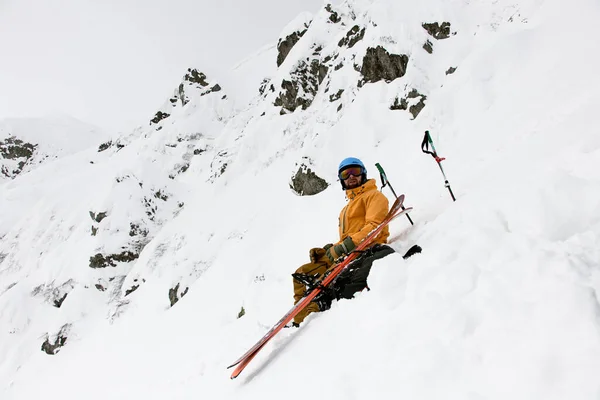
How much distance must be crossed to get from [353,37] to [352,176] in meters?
20.0

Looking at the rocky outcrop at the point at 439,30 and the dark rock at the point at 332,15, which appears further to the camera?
the dark rock at the point at 332,15

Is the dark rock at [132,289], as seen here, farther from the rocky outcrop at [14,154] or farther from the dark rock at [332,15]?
the rocky outcrop at [14,154]

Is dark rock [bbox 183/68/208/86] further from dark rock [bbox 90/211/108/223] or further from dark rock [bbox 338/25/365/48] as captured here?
dark rock [bbox 338/25/365/48]

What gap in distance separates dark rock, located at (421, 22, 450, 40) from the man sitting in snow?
1358 cm

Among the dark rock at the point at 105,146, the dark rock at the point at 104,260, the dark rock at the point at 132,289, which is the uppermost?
the dark rock at the point at 105,146

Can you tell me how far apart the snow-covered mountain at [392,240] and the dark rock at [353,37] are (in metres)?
0.33

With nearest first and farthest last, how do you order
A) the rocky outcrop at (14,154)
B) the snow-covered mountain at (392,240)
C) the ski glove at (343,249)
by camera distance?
the snow-covered mountain at (392,240), the ski glove at (343,249), the rocky outcrop at (14,154)

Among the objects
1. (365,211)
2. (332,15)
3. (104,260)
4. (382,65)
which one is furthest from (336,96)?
(104,260)

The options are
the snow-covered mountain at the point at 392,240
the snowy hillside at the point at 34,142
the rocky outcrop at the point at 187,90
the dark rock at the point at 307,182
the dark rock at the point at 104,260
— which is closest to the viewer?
the snow-covered mountain at the point at 392,240

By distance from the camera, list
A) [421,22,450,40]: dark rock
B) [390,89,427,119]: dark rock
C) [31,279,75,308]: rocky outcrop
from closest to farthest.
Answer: [390,89,427,119]: dark rock < [421,22,450,40]: dark rock < [31,279,75,308]: rocky outcrop

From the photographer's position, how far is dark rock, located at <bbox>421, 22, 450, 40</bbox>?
608 inches

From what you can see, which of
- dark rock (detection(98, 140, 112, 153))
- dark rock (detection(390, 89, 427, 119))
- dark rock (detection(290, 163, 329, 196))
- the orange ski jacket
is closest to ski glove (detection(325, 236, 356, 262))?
the orange ski jacket

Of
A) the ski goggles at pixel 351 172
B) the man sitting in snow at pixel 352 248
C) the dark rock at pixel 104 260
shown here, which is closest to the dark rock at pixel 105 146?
the dark rock at pixel 104 260

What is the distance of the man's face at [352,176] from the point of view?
5.41m
